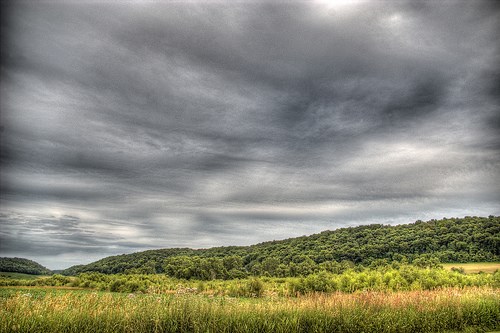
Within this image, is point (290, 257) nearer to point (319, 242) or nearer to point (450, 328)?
point (319, 242)

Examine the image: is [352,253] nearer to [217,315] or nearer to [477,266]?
[477,266]

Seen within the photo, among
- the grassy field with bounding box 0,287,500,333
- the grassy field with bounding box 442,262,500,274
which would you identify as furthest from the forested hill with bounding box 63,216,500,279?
the grassy field with bounding box 0,287,500,333

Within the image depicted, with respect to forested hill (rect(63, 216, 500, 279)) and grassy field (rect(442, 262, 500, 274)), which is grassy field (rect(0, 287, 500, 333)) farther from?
forested hill (rect(63, 216, 500, 279))

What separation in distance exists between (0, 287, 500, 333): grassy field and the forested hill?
59.1 metres

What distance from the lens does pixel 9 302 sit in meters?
13.3

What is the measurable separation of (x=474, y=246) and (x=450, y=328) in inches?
2989

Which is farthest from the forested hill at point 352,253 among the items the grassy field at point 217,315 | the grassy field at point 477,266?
the grassy field at point 217,315

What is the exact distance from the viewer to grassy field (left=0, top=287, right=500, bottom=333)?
1231 centimetres

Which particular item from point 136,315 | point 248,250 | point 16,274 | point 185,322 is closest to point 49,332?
point 136,315

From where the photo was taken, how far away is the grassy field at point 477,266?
64.1 m

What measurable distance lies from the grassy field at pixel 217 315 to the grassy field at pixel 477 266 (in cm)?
5505

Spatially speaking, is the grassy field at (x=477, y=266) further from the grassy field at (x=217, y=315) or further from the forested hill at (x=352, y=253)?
the grassy field at (x=217, y=315)

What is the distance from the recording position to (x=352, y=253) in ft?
286

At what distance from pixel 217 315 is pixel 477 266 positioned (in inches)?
2930
